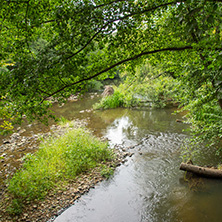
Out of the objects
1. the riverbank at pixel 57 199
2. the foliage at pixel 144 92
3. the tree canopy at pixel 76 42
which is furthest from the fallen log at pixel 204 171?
the foliage at pixel 144 92

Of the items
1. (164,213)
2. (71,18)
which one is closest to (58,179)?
(164,213)

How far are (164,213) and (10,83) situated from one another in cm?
460

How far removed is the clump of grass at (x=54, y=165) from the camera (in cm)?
515

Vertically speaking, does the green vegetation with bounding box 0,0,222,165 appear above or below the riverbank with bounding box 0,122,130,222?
above

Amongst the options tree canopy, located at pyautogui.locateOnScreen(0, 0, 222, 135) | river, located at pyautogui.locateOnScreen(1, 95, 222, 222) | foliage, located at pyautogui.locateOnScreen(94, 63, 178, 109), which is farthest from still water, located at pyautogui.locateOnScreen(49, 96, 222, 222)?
foliage, located at pyautogui.locateOnScreen(94, 63, 178, 109)

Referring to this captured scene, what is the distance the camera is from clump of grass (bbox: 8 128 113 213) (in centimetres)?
515

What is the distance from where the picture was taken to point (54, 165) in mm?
6348

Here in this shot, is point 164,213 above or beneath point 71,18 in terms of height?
beneath

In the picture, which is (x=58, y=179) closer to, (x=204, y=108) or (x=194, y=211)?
(x=194, y=211)

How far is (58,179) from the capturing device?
19.5 ft

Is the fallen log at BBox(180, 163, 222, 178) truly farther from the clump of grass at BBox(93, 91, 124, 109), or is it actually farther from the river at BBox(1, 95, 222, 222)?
the clump of grass at BBox(93, 91, 124, 109)

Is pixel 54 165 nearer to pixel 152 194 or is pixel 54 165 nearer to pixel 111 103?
pixel 152 194

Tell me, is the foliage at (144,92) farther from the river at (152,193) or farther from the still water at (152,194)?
the still water at (152,194)

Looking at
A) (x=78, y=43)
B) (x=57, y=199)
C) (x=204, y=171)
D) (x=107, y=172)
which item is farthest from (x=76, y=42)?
(x=204, y=171)
